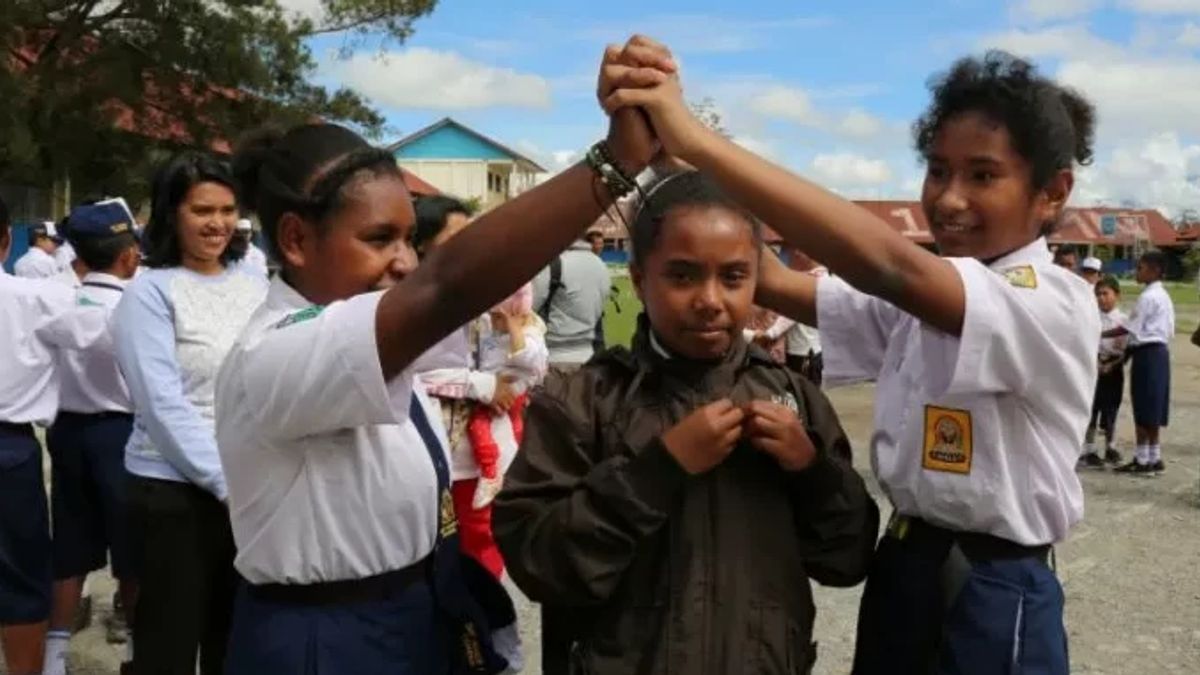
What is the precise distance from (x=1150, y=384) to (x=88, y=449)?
8.58 meters

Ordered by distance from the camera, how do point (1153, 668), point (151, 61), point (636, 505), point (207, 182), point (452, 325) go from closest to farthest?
point (452, 325), point (636, 505), point (207, 182), point (1153, 668), point (151, 61)

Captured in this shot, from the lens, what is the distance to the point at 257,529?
6.91 feet

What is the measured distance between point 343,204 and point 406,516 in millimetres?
550

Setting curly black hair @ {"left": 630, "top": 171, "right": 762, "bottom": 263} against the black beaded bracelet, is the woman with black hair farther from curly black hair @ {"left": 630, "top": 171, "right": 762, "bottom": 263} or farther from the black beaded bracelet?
the black beaded bracelet

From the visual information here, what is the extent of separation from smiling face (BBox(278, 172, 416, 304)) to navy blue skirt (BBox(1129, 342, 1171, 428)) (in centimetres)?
933

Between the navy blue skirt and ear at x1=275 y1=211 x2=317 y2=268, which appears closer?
ear at x1=275 y1=211 x2=317 y2=268

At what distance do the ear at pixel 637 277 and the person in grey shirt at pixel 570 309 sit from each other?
5.48 metres

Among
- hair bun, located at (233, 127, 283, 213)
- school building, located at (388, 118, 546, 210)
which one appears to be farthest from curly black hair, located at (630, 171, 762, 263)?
school building, located at (388, 118, 546, 210)

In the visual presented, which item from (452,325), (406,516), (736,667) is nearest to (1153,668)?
(736,667)

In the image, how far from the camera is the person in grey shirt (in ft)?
25.6

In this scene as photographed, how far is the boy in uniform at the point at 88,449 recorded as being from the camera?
4.80 meters

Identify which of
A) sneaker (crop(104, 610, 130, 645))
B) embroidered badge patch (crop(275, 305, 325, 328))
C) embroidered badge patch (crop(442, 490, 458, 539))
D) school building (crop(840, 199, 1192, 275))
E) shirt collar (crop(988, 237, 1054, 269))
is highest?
school building (crop(840, 199, 1192, 275))

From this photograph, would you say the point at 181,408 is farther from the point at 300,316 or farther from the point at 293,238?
the point at 300,316

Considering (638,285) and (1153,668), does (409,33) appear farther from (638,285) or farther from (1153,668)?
(638,285)
